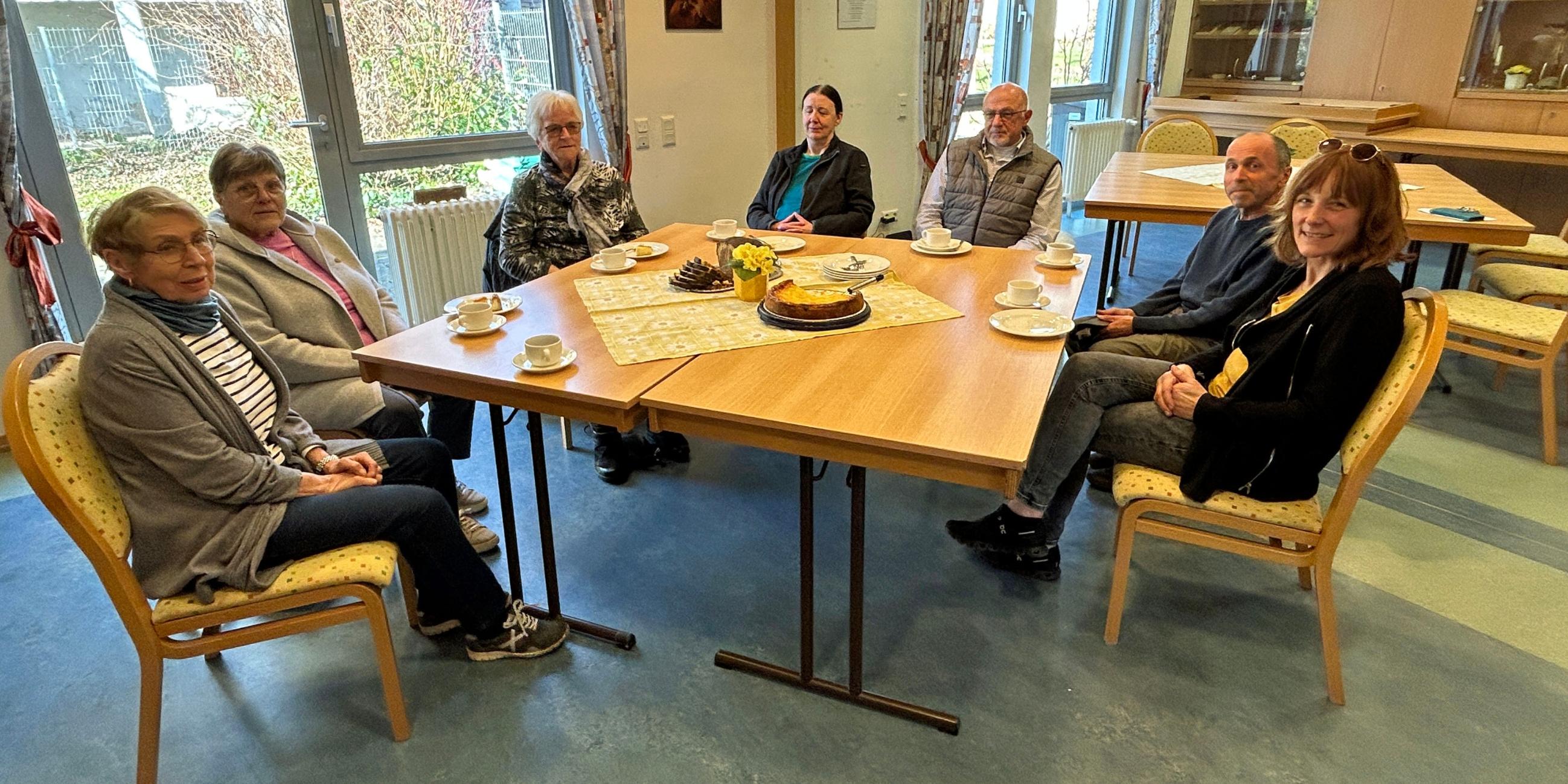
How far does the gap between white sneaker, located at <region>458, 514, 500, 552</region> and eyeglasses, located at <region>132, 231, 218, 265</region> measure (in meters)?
1.06

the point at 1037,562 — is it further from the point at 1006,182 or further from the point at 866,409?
the point at 1006,182

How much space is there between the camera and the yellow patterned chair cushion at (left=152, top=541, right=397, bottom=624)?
151 centimetres

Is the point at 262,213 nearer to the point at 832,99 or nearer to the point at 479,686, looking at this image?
the point at 479,686

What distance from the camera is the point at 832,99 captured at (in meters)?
3.20

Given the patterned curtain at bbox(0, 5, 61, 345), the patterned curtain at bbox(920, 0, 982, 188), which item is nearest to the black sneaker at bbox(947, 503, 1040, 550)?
the patterned curtain at bbox(0, 5, 61, 345)

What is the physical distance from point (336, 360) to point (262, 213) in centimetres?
39

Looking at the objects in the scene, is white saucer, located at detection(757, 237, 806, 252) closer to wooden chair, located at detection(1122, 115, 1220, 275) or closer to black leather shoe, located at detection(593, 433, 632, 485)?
black leather shoe, located at detection(593, 433, 632, 485)

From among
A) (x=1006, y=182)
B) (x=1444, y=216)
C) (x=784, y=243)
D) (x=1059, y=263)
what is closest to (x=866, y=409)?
(x=1059, y=263)

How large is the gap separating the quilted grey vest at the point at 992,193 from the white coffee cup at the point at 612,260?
1.38 m

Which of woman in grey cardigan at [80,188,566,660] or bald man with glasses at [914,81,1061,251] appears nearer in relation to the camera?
woman in grey cardigan at [80,188,566,660]

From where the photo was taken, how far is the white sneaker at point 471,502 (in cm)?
256

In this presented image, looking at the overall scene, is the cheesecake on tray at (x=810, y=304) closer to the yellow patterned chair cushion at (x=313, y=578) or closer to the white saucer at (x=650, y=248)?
the white saucer at (x=650, y=248)

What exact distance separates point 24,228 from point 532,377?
7.00 ft

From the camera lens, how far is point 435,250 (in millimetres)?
3441
